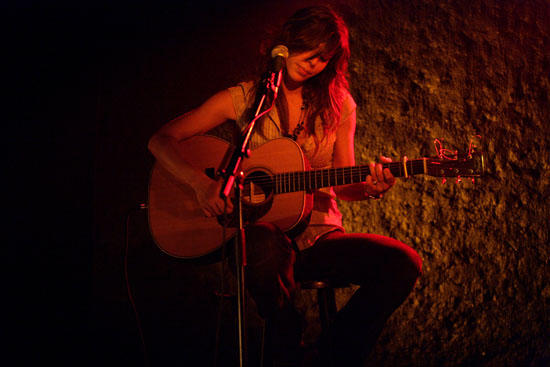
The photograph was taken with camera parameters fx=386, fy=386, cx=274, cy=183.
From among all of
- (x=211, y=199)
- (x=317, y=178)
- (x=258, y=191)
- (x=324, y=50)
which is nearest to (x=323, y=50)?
(x=324, y=50)

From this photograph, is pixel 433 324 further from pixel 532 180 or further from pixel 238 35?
pixel 238 35

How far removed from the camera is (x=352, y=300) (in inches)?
58.4

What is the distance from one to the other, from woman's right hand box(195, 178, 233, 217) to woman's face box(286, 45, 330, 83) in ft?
2.53

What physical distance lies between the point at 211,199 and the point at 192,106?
1262mm

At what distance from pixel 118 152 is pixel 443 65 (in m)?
2.26

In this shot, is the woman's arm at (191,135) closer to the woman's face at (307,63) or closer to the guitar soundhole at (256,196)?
the guitar soundhole at (256,196)

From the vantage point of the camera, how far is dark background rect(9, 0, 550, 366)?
230 cm

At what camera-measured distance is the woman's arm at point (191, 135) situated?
67.1 inches

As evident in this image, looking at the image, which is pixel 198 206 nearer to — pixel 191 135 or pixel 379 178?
pixel 191 135

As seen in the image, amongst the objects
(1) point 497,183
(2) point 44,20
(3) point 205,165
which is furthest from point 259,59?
(1) point 497,183

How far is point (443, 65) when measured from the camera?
8.37 ft

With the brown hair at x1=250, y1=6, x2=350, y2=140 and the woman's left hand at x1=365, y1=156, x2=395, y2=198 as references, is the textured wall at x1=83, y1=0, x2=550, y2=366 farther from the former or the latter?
the woman's left hand at x1=365, y1=156, x2=395, y2=198

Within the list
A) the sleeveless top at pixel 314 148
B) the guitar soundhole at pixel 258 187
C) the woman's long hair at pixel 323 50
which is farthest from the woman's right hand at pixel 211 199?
the woman's long hair at pixel 323 50

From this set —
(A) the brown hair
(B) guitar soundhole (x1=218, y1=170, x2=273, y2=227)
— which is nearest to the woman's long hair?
(A) the brown hair
